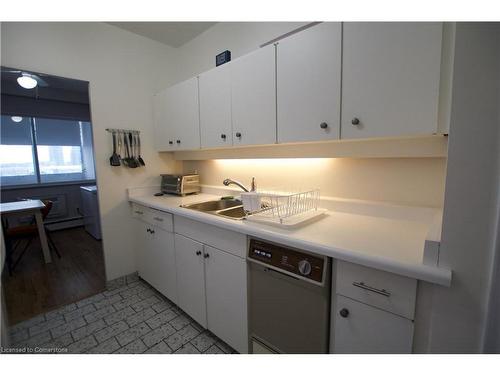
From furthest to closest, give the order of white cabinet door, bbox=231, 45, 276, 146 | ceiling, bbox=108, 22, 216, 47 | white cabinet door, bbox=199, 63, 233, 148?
ceiling, bbox=108, 22, 216, 47, white cabinet door, bbox=199, 63, 233, 148, white cabinet door, bbox=231, 45, 276, 146

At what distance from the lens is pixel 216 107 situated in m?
1.77

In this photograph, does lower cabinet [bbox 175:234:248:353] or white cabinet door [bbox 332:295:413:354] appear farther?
lower cabinet [bbox 175:234:248:353]

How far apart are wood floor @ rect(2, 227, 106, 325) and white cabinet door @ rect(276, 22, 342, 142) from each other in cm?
240

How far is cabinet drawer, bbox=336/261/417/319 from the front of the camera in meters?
0.80

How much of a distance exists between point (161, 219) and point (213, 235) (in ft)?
2.21

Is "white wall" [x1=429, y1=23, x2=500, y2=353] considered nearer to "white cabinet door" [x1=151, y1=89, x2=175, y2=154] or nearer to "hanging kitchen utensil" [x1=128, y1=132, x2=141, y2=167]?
"white cabinet door" [x1=151, y1=89, x2=175, y2=154]

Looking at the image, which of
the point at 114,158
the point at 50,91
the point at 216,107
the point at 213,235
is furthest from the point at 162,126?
the point at 50,91

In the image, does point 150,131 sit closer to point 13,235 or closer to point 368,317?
point 13,235

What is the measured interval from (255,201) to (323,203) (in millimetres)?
469

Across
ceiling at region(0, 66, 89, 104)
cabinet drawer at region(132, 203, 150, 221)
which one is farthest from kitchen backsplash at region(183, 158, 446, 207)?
ceiling at region(0, 66, 89, 104)

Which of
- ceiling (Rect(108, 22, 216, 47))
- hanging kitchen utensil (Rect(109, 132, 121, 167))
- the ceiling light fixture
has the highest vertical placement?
ceiling (Rect(108, 22, 216, 47))

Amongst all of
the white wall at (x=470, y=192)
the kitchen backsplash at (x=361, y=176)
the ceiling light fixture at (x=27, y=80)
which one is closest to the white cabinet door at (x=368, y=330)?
the white wall at (x=470, y=192)

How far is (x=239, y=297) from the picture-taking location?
1.35 meters

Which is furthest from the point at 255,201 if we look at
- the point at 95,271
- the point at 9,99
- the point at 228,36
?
the point at 9,99
